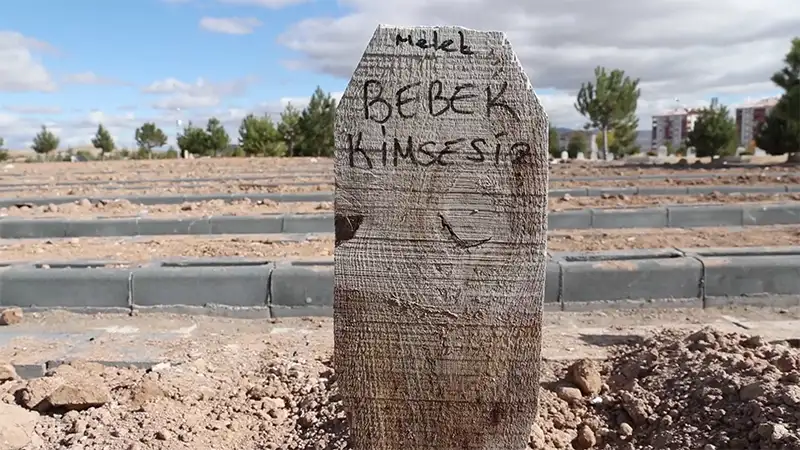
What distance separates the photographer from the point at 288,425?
3.22 meters

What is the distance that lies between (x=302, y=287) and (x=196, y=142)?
150 feet

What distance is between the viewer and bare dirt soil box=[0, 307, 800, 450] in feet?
9.39

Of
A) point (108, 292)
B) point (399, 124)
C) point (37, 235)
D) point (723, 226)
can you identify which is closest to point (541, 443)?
point (399, 124)

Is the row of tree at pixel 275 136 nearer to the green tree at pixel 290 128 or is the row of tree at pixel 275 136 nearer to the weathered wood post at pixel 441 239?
the green tree at pixel 290 128

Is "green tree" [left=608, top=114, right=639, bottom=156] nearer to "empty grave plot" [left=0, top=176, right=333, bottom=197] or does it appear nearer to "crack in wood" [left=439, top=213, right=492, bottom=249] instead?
"empty grave plot" [left=0, top=176, right=333, bottom=197]

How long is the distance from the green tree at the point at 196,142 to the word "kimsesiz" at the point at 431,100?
4873 centimetres

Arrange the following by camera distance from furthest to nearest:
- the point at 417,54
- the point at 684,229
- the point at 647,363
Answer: the point at 684,229
the point at 647,363
the point at 417,54

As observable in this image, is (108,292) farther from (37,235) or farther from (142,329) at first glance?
(37,235)

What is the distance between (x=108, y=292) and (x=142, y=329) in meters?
0.59

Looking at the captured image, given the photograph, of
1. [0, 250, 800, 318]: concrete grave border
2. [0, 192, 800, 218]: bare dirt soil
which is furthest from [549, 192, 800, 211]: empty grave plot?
[0, 250, 800, 318]: concrete grave border

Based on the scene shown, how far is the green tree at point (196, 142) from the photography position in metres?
48.8

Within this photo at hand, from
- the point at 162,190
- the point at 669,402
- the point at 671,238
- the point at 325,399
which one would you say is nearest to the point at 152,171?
the point at 162,190

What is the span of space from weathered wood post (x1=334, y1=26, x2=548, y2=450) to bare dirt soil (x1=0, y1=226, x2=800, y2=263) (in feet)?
17.1

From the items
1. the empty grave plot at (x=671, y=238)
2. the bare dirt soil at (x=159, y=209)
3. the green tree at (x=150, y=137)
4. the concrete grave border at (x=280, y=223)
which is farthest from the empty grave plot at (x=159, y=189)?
the green tree at (x=150, y=137)
